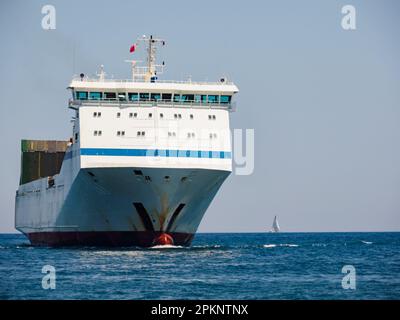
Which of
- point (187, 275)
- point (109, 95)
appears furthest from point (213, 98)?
point (187, 275)

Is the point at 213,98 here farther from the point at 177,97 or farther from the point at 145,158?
the point at 145,158

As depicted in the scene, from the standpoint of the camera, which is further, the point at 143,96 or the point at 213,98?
the point at 213,98

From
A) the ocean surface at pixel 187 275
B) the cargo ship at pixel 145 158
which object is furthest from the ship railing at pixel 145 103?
the ocean surface at pixel 187 275

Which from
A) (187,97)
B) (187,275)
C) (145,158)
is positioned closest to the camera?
(187,275)

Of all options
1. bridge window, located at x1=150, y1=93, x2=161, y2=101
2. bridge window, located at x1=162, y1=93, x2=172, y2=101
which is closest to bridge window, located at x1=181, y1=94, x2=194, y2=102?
bridge window, located at x1=162, y1=93, x2=172, y2=101

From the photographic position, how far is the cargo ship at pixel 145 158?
5700cm

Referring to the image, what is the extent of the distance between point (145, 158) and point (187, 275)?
13637 millimetres

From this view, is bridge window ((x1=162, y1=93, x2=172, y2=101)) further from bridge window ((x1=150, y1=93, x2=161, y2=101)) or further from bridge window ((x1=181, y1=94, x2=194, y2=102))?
bridge window ((x1=181, y1=94, x2=194, y2=102))

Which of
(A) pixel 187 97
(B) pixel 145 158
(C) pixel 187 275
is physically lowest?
Result: (C) pixel 187 275

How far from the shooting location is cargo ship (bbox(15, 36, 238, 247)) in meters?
57.0

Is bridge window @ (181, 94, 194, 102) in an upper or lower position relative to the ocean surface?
upper

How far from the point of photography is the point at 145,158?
186 feet

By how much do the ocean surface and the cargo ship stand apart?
5.58 ft
